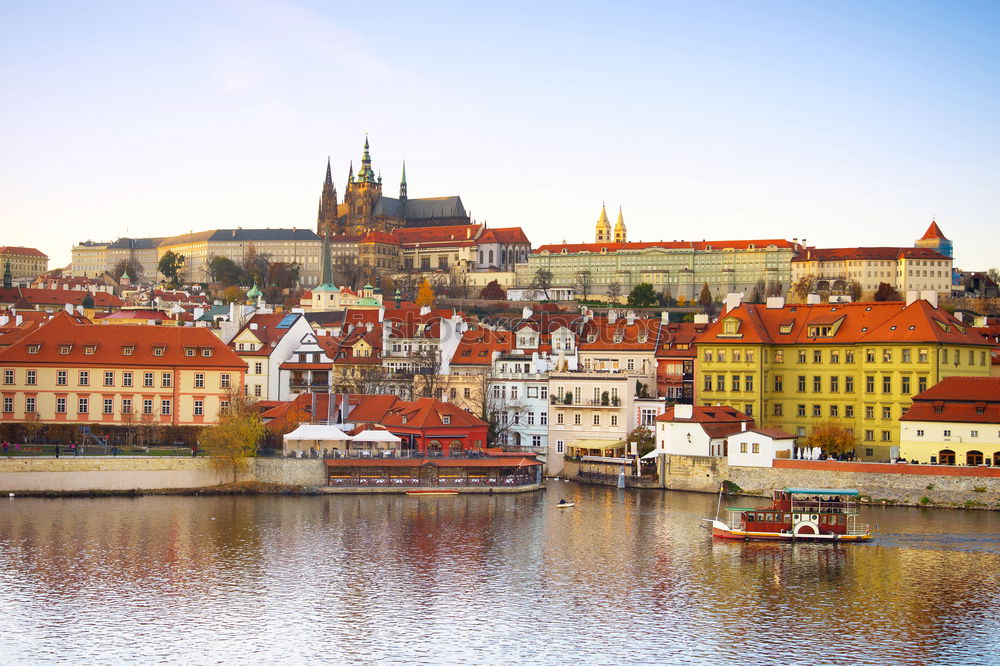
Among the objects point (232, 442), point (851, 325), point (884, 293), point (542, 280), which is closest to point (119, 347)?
point (232, 442)

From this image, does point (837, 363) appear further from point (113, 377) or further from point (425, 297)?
point (425, 297)

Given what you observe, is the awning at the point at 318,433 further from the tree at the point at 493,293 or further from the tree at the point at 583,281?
the tree at the point at 583,281

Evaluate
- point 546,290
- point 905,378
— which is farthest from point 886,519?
point 546,290

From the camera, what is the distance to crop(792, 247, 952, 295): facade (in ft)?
560

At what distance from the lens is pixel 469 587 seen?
120 feet

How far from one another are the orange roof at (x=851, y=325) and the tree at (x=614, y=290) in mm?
105505

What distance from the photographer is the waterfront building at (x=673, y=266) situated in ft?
607

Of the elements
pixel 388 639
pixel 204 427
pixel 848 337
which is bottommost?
pixel 388 639

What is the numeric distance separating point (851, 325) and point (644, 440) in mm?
12733

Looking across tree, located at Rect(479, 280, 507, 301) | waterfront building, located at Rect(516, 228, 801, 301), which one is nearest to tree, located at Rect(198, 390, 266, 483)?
tree, located at Rect(479, 280, 507, 301)

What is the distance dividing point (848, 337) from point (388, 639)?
130ft

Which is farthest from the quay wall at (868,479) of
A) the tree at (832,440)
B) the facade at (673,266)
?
the facade at (673,266)

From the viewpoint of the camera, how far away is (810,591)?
36938 millimetres

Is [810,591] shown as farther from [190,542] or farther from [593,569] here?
[190,542]
